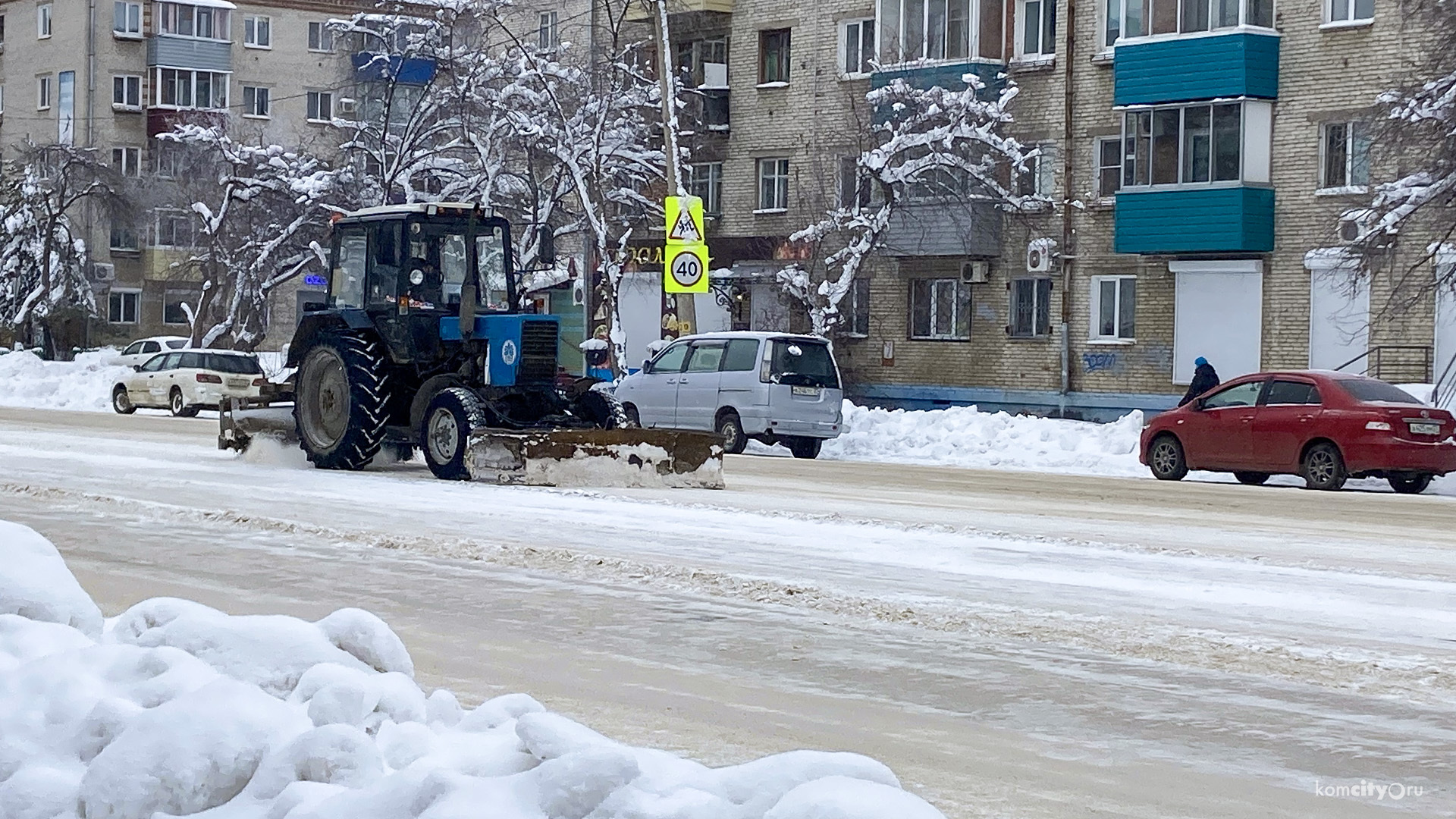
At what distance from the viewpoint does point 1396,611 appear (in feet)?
35.3

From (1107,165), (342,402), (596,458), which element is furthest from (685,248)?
(1107,165)

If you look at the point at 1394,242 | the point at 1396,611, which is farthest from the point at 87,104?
the point at 1396,611

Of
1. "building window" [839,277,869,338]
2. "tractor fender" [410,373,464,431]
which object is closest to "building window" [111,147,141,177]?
"building window" [839,277,869,338]

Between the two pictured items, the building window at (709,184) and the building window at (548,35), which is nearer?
the building window at (709,184)

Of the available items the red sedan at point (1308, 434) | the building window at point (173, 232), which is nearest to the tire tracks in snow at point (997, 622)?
the red sedan at point (1308, 434)

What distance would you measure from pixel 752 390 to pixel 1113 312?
1382 centimetres

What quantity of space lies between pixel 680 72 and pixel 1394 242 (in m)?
25.5

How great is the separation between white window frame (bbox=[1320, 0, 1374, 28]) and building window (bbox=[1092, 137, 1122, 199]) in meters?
4.95

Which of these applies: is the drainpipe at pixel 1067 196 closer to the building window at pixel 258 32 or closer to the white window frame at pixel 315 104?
the white window frame at pixel 315 104

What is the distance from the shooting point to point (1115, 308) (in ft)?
129

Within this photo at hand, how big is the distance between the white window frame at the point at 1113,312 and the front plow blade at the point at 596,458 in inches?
855

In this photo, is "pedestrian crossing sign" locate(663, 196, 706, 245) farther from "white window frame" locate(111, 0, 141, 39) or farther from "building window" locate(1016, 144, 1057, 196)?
"white window frame" locate(111, 0, 141, 39)

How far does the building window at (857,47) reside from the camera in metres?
43.4

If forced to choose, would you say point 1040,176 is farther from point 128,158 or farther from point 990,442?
point 128,158
